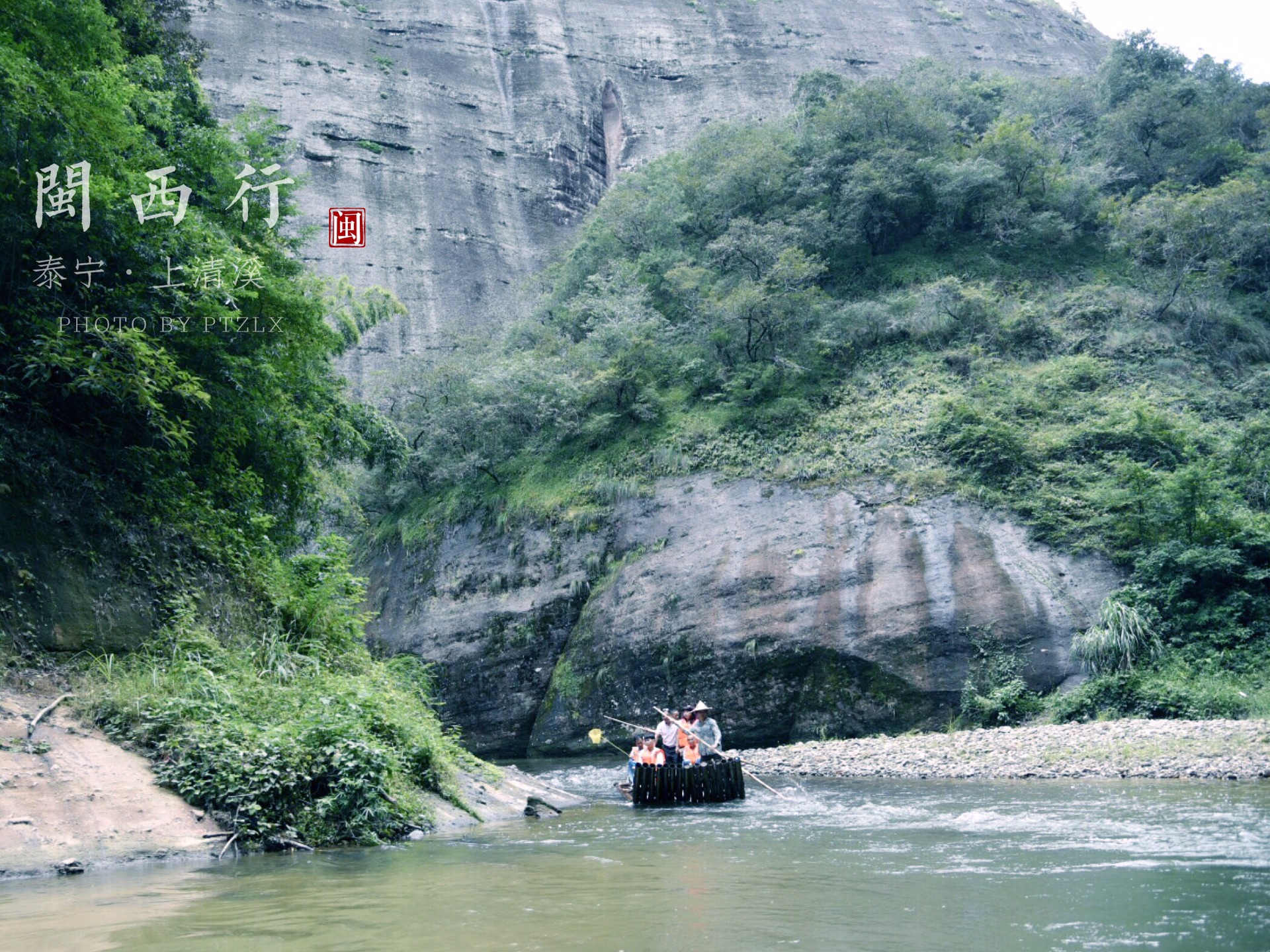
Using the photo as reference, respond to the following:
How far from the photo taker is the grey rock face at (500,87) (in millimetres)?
45281

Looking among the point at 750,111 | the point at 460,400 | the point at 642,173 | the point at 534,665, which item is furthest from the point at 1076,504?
the point at 750,111

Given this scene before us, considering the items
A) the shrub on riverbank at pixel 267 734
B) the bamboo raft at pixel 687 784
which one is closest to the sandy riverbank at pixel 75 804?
the shrub on riverbank at pixel 267 734

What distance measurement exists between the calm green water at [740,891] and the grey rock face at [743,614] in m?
9.45

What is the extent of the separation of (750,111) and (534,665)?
34.5 metres

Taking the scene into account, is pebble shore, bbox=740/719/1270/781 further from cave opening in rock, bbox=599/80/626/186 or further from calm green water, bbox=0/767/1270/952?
cave opening in rock, bbox=599/80/626/186

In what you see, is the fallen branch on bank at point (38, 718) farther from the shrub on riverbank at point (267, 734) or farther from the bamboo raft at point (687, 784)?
the bamboo raft at point (687, 784)

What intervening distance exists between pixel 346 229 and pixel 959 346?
25184 mm

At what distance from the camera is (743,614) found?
23.4 m

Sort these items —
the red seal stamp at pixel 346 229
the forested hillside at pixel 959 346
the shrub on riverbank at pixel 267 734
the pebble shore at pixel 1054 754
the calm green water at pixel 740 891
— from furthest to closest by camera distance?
1. the red seal stamp at pixel 346 229
2. the forested hillside at pixel 959 346
3. the pebble shore at pixel 1054 754
4. the shrub on riverbank at pixel 267 734
5. the calm green water at pixel 740 891

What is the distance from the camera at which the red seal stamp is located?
40719 millimetres

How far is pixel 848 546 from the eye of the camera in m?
23.3

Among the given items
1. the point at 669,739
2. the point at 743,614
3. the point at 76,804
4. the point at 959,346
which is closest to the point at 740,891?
the point at 76,804

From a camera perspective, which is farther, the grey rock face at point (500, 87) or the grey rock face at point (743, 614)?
the grey rock face at point (500, 87)

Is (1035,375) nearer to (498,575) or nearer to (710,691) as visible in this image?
(710,691)
